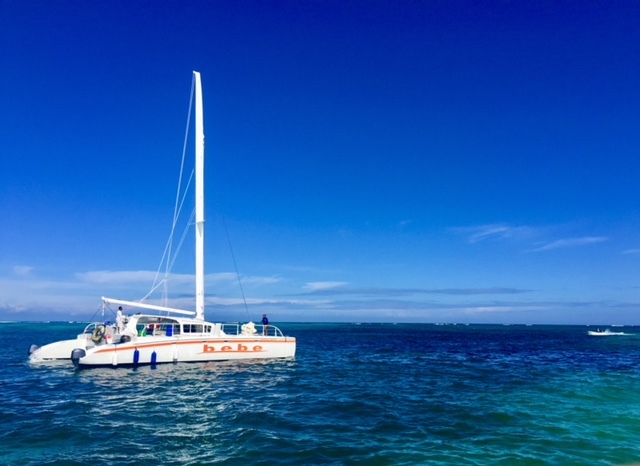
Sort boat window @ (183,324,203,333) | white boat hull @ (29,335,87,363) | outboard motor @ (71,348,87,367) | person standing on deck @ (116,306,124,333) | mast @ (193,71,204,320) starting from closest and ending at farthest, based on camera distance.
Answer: outboard motor @ (71,348,87,367)
white boat hull @ (29,335,87,363)
person standing on deck @ (116,306,124,333)
boat window @ (183,324,203,333)
mast @ (193,71,204,320)

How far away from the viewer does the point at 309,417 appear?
55.5ft

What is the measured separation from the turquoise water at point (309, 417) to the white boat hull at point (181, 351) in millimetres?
927

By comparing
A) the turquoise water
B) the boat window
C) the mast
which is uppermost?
the mast

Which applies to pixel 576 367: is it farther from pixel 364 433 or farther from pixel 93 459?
pixel 93 459

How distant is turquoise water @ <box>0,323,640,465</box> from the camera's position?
12438mm

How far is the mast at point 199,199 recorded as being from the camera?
32781mm

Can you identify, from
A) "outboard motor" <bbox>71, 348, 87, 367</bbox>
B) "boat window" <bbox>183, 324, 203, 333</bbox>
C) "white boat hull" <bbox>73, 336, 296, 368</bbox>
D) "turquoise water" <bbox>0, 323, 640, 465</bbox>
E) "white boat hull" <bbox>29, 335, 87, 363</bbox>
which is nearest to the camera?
"turquoise water" <bbox>0, 323, 640, 465</bbox>

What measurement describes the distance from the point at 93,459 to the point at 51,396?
10808 millimetres

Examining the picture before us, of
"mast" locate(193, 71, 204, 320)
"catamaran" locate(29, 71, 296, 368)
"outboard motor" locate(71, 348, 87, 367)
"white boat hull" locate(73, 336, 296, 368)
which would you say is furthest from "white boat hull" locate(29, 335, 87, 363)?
"mast" locate(193, 71, 204, 320)

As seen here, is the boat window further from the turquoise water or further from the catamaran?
the turquoise water

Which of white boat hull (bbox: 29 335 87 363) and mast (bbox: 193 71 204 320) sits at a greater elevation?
mast (bbox: 193 71 204 320)

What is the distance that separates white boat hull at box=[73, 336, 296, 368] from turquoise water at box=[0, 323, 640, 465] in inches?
36.5

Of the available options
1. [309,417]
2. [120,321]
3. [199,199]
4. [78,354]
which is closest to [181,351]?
[120,321]

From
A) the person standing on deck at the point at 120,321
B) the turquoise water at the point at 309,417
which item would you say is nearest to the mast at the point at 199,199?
the person standing on deck at the point at 120,321
